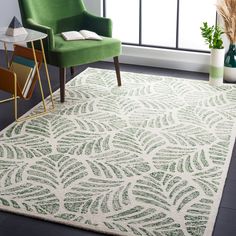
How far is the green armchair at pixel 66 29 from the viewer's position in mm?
3969

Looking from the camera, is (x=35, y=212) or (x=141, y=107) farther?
(x=141, y=107)

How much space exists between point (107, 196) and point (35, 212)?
0.41 meters

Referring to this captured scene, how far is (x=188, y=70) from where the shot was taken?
195 inches

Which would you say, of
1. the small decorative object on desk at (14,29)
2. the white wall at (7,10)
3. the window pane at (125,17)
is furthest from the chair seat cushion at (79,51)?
the white wall at (7,10)

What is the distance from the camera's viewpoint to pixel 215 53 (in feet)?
14.4

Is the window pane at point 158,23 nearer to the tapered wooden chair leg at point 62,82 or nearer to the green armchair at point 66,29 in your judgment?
the green armchair at point 66,29

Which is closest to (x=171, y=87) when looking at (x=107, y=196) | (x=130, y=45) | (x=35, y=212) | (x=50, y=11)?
(x=130, y=45)

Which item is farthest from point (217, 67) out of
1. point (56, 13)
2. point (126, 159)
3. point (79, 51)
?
point (126, 159)

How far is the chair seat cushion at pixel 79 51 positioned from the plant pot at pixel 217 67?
856 millimetres

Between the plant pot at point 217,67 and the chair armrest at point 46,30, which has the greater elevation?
the chair armrest at point 46,30

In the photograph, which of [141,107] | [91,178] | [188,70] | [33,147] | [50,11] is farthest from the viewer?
[188,70]

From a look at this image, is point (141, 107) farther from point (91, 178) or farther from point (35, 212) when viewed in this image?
point (35, 212)

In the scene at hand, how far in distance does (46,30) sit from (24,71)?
378mm

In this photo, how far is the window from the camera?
4.94m
